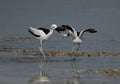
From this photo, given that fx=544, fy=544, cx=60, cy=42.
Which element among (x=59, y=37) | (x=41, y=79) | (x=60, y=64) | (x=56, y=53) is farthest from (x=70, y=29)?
(x=59, y=37)

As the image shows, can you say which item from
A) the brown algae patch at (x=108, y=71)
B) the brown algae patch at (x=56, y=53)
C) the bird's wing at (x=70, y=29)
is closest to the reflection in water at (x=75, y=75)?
the brown algae patch at (x=108, y=71)

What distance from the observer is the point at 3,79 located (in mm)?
13641

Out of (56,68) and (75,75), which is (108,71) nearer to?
(75,75)

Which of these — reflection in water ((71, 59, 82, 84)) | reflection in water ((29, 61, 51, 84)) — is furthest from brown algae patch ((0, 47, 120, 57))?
reflection in water ((29, 61, 51, 84))

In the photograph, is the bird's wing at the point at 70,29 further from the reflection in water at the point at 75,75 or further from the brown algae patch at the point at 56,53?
the reflection in water at the point at 75,75

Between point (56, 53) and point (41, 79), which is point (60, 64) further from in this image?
point (56, 53)

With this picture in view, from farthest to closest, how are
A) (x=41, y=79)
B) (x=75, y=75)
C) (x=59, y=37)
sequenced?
(x=59, y=37)
(x=75, y=75)
(x=41, y=79)

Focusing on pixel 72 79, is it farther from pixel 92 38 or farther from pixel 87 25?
Result: pixel 87 25

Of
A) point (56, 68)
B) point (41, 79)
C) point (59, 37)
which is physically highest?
point (59, 37)

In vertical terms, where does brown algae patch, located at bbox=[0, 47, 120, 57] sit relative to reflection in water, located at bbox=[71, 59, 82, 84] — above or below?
above

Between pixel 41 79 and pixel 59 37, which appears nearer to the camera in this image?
pixel 41 79

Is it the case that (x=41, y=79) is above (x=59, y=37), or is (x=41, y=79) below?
below

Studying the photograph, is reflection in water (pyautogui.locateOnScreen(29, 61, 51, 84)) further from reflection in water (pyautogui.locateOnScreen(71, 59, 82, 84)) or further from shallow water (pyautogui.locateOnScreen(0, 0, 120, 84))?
reflection in water (pyautogui.locateOnScreen(71, 59, 82, 84))

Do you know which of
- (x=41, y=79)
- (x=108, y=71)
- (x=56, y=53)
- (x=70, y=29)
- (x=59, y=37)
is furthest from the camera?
(x=59, y=37)
